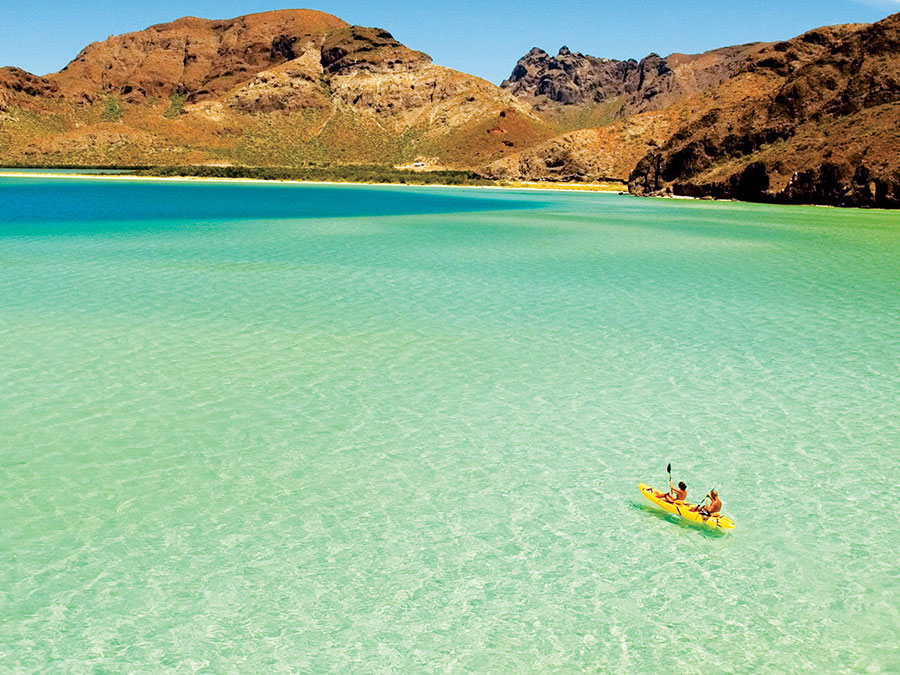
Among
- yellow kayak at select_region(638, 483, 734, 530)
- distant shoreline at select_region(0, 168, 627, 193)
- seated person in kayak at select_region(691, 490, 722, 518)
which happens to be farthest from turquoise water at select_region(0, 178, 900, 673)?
distant shoreline at select_region(0, 168, 627, 193)

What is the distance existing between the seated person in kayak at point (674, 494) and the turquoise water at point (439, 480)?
0.32 metres

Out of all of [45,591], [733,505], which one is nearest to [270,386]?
[45,591]

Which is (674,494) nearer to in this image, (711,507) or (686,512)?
(686,512)

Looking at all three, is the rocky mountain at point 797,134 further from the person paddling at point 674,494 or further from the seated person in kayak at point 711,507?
the seated person in kayak at point 711,507

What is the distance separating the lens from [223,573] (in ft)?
29.1

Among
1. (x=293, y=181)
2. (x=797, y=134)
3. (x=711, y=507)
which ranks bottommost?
(x=711, y=507)

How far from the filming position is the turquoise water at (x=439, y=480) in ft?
26.3

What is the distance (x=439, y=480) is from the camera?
1154cm

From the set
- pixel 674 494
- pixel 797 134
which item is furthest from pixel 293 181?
pixel 674 494

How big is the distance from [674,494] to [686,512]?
20.2 inches

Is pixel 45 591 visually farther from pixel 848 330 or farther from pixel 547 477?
pixel 848 330

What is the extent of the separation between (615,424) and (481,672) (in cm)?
727

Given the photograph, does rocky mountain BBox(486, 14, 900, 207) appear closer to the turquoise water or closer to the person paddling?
the turquoise water

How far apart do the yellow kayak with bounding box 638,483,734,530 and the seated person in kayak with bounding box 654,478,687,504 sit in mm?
43
